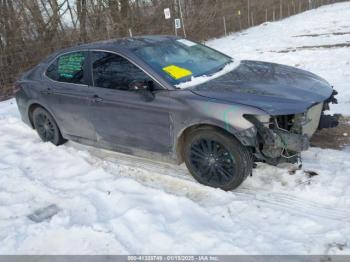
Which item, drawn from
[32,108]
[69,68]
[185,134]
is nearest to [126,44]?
[69,68]

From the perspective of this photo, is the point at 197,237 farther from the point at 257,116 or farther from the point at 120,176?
the point at 120,176

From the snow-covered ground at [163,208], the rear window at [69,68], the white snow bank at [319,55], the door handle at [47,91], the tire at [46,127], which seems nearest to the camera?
the snow-covered ground at [163,208]

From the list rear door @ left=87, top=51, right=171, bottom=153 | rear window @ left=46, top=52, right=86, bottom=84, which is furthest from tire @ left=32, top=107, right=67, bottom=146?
rear door @ left=87, top=51, right=171, bottom=153

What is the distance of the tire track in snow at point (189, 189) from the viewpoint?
387 cm

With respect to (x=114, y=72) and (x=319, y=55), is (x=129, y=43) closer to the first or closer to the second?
(x=114, y=72)

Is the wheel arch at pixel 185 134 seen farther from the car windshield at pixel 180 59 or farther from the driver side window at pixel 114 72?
the driver side window at pixel 114 72

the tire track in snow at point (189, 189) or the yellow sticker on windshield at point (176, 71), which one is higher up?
the yellow sticker on windshield at point (176, 71)

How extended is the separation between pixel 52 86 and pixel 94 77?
0.95 metres

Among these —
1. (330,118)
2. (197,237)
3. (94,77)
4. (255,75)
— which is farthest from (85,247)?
(330,118)

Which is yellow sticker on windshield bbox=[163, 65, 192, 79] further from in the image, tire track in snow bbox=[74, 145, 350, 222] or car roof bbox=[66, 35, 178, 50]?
tire track in snow bbox=[74, 145, 350, 222]

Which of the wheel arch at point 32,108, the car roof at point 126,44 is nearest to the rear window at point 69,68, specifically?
the car roof at point 126,44

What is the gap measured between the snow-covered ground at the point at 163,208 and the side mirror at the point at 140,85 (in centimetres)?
111

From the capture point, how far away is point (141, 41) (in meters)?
5.25

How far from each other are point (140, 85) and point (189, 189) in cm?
129
